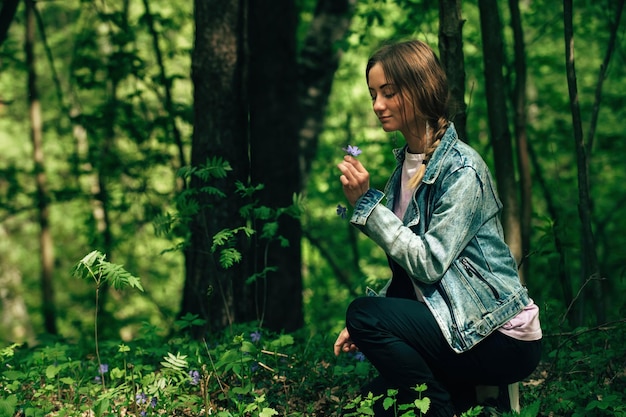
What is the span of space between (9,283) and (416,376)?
14114 mm

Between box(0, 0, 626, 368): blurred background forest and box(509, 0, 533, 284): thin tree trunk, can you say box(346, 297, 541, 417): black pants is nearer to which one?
box(0, 0, 626, 368): blurred background forest

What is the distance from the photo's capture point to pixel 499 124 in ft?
14.0

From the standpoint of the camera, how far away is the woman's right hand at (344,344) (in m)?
3.05

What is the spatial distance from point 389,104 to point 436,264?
667mm

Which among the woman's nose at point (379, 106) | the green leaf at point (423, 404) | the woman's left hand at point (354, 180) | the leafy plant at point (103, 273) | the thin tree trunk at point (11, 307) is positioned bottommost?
the thin tree trunk at point (11, 307)

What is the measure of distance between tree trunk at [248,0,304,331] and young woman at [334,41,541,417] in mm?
2759

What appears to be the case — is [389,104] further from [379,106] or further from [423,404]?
[423,404]

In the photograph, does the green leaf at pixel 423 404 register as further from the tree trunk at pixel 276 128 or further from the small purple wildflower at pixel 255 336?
the tree trunk at pixel 276 128

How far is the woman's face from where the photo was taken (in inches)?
111

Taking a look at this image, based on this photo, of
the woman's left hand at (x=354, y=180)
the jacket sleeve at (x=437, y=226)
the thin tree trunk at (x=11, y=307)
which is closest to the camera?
the jacket sleeve at (x=437, y=226)

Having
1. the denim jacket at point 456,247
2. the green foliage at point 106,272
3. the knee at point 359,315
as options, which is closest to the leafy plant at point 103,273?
the green foliage at point 106,272

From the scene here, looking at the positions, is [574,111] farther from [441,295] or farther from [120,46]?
[120,46]

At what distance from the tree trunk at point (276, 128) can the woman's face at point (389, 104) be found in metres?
2.71

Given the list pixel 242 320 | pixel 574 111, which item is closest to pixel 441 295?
pixel 574 111
